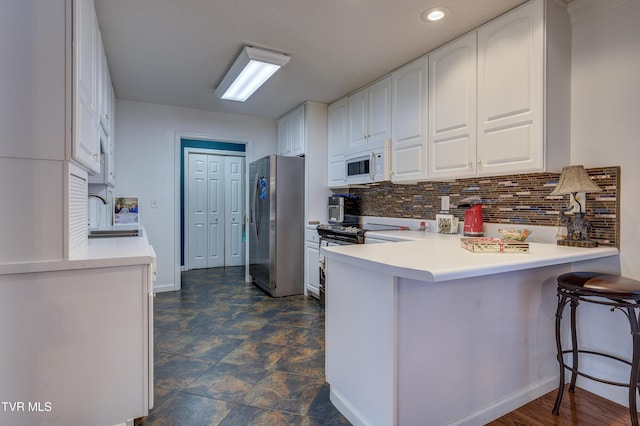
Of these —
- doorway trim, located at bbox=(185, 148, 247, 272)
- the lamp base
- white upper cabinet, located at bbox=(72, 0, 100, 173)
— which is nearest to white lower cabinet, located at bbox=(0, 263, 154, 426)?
white upper cabinet, located at bbox=(72, 0, 100, 173)

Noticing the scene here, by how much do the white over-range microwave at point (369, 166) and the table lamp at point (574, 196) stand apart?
1421 millimetres

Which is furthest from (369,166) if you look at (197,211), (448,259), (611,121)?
(197,211)

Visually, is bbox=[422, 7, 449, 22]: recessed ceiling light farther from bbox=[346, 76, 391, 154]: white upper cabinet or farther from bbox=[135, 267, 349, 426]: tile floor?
bbox=[135, 267, 349, 426]: tile floor

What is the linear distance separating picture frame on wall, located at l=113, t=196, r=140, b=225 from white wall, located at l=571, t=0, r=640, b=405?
425 cm

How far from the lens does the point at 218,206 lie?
224 inches

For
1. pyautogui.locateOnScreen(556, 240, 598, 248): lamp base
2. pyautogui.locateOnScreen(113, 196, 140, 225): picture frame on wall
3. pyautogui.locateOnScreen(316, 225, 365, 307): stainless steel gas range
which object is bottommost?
pyautogui.locateOnScreen(316, 225, 365, 307): stainless steel gas range

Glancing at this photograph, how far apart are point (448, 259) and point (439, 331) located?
13.7 inches

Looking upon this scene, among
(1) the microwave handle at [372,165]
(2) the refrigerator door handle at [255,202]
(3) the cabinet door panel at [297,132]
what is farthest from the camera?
(2) the refrigerator door handle at [255,202]

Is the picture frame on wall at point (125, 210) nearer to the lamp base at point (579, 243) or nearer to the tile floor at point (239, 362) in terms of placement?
the tile floor at point (239, 362)

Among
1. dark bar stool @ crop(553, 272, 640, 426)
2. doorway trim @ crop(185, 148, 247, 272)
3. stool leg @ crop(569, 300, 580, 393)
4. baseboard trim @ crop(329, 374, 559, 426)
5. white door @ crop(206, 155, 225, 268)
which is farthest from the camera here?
white door @ crop(206, 155, 225, 268)

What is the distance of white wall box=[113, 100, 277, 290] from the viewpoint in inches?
156

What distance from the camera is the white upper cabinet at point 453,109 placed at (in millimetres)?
2316

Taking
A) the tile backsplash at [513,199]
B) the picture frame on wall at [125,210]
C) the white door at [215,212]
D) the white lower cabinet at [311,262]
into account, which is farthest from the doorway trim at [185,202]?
the tile backsplash at [513,199]

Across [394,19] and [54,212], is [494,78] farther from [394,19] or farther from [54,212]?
[54,212]
